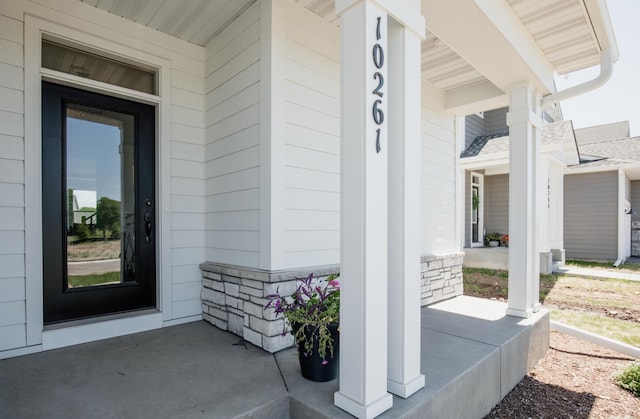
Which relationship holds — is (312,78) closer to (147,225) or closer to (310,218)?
(310,218)

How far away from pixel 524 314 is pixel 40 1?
455cm

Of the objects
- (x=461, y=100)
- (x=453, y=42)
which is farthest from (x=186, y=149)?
(x=461, y=100)

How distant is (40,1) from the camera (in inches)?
98.7

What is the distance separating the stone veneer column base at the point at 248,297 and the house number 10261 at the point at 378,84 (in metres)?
1.36

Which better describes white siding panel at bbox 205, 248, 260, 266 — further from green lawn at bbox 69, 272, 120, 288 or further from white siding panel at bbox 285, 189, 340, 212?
green lawn at bbox 69, 272, 120, 288

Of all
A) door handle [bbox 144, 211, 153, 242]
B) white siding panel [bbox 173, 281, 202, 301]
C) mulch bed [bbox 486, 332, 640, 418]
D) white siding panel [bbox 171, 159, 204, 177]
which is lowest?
mulch bed [bbox 486, 332, 640, 418]

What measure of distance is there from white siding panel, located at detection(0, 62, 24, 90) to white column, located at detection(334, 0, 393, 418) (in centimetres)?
229

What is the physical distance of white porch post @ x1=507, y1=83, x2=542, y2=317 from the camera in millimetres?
3168

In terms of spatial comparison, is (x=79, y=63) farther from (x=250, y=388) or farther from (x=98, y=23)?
(x=250, y=388)

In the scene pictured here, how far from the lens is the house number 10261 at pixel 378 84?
62.1 inches

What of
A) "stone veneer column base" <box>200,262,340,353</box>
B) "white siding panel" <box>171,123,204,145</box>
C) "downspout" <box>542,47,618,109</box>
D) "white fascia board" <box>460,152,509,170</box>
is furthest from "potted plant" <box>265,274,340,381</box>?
"white fascia board" <box>460,152,509,170</box>

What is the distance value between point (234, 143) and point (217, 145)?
0.30 m

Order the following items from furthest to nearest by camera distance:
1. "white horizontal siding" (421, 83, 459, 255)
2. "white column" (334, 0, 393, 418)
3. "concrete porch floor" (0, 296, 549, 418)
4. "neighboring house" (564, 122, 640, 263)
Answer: "neighboring house" (564, 122, 640, 263), "white horizontal siding" (421, 83, 459, 255), "concrete porch floor" (0, 296, 549, 418), "white column" (334, 0, 393, 418)

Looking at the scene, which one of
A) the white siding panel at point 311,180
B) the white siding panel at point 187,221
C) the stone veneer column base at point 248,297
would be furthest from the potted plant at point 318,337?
the white siding panel at point 187,221
